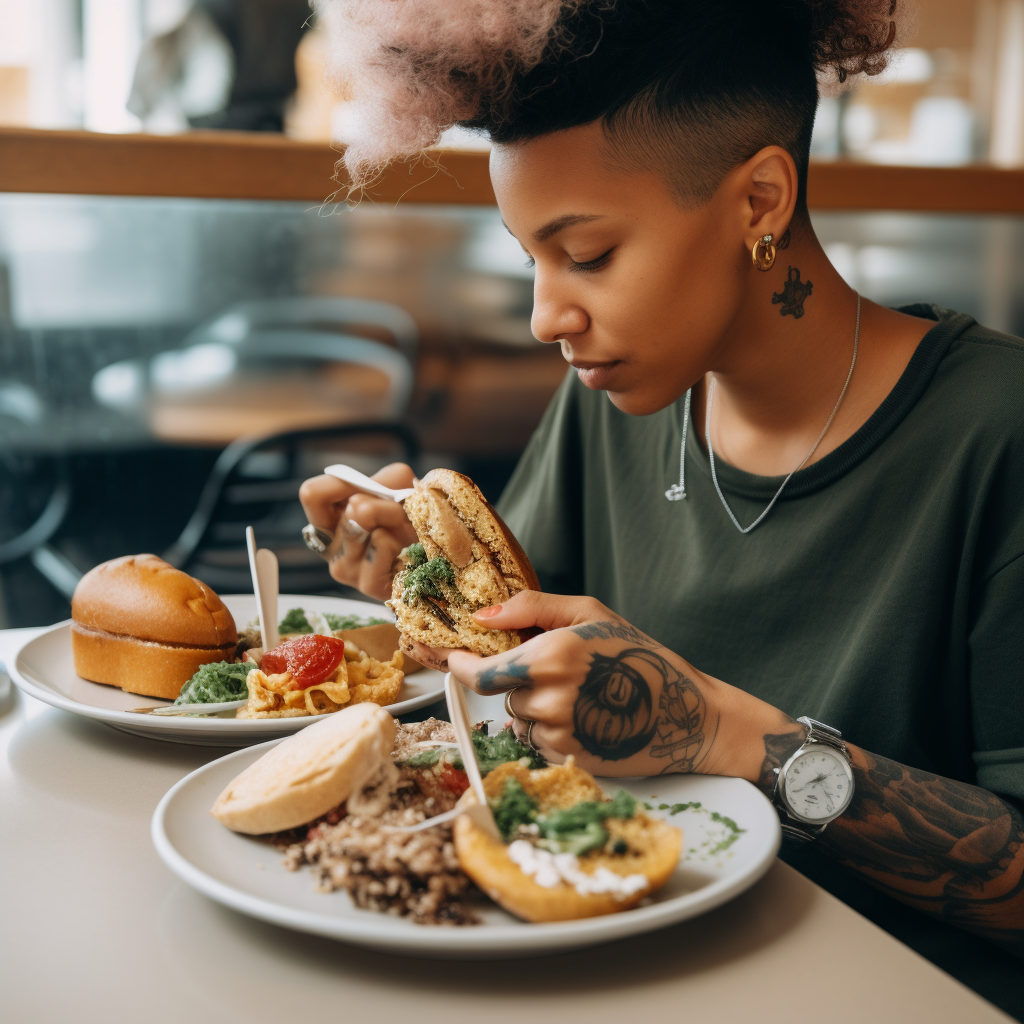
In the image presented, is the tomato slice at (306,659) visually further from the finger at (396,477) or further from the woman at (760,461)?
the finger at (396,477)

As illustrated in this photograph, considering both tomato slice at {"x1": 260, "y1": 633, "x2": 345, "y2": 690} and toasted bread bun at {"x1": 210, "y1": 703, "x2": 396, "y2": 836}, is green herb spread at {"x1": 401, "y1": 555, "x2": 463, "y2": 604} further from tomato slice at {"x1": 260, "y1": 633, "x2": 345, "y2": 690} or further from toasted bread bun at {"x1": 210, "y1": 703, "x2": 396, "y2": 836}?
toasted bread bun at {"x1": 210, "y1": 703, "x2": 396, "y2": 836}

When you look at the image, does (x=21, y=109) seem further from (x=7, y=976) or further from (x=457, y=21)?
(x=7, y=976)

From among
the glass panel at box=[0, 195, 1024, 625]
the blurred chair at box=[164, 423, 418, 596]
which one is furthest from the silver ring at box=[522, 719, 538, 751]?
the glass panel at box=[0, 195, 1024, 625]

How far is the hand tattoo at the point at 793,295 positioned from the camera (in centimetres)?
132

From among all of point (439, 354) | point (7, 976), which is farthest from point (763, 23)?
point (439, 354)

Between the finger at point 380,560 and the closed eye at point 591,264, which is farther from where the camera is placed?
the finger at point 380,560

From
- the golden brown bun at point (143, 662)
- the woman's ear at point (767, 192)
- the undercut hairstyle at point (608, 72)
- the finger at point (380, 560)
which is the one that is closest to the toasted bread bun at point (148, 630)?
the golden brown bun at point (143, 662)

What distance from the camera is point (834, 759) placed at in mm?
1030

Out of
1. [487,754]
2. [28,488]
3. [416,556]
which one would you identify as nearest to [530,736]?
[487,754]

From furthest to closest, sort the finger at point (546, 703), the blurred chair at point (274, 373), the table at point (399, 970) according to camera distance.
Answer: the blurred chair at point (274, 373), the finger at point (546, 703), the table at point (399, 970)

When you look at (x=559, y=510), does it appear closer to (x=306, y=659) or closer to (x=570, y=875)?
(x=306, y=659)

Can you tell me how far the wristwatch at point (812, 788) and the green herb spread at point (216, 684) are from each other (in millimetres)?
598

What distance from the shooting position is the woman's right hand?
147cm

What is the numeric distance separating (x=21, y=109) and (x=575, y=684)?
356 centimetres
